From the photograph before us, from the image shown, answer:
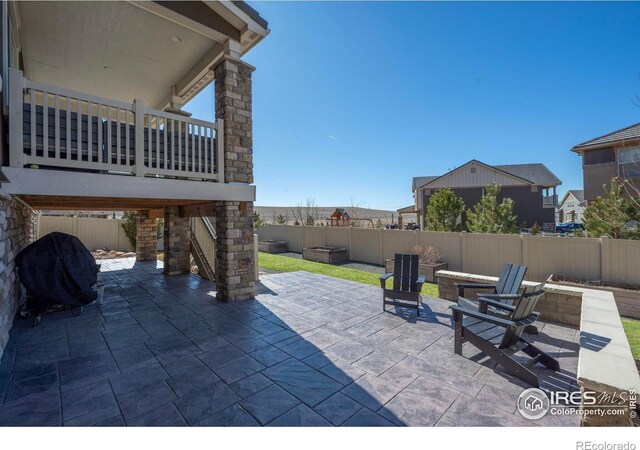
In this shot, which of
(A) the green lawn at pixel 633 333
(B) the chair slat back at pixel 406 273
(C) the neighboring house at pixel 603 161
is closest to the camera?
(A) the green lawn at pixel 633 333

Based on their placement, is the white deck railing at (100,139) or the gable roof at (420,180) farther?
the gable roof at (420,180)

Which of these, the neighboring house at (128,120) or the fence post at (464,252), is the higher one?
the neighboring house at (128,120)

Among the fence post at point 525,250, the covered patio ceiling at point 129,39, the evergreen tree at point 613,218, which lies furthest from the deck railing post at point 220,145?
the evergreen tree at point 613,218

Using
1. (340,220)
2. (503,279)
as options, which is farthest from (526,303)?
(340,220)

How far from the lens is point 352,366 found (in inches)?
128

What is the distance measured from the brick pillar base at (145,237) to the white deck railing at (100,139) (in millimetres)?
6229

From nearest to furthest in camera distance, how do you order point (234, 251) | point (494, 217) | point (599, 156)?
1. point (234, 251)
2. point (494, 217)
3. point (599, 156)

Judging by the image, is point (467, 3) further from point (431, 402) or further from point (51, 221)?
point (51, 221)

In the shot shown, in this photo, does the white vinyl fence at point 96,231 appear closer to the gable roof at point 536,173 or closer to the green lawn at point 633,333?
the green lawn at point 633,333

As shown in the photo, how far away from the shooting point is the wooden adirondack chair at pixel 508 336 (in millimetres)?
3077

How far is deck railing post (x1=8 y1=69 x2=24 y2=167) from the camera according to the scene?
3602 mm

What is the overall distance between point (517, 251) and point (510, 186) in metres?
16.6

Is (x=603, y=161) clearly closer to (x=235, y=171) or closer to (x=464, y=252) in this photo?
(x=464, y=252)

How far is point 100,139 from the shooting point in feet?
13.9
